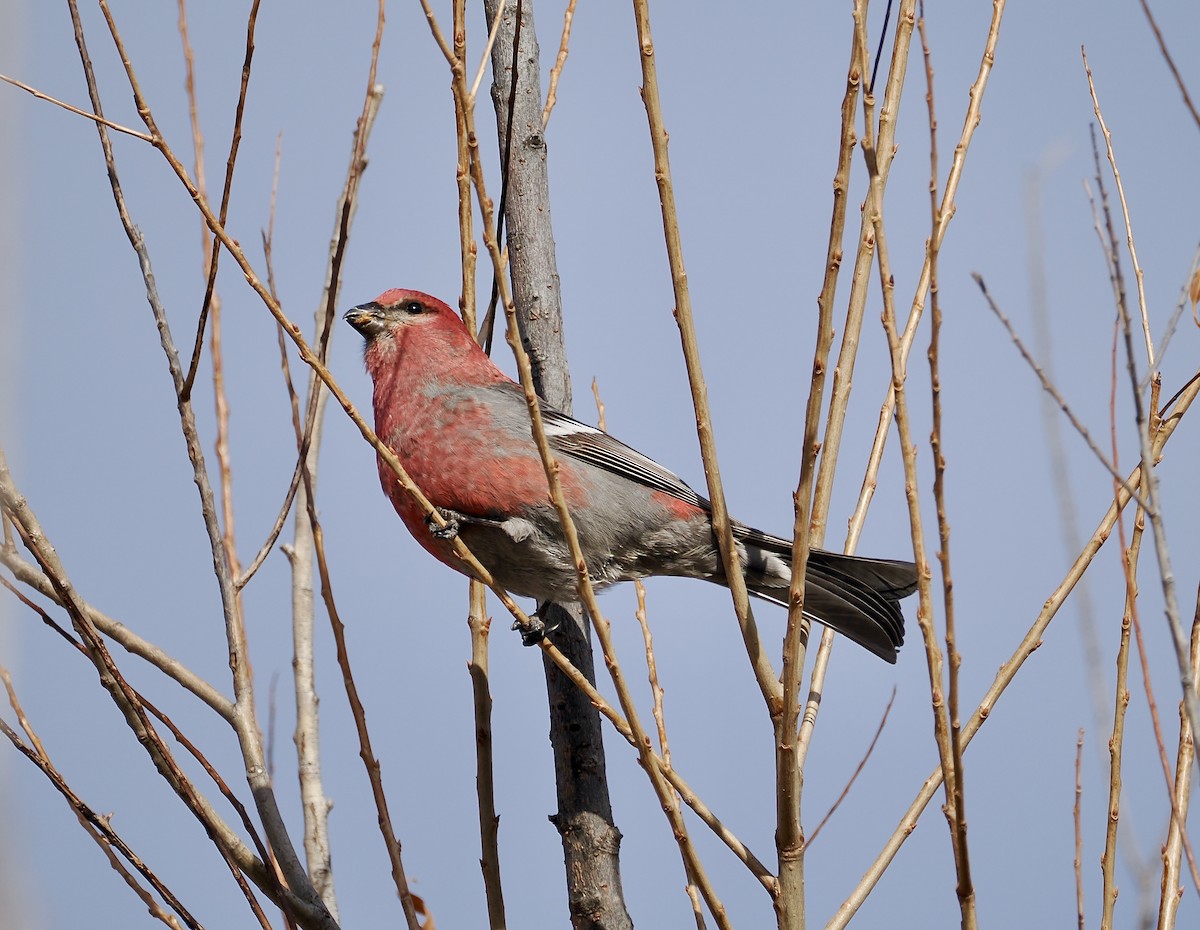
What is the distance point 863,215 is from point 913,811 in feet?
→ 4.04

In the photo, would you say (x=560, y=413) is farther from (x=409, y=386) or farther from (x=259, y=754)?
(x=259, y=754)

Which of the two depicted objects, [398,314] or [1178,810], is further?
[398,314]

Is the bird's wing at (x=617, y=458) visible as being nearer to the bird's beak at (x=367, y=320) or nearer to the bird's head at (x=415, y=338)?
the bird's head at (x=415, y=338)

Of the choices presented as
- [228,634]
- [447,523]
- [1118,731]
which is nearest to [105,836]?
[228,634]

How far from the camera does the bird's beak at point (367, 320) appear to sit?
4375 millimetres

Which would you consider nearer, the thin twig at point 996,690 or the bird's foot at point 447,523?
the thin twig at point 996,690

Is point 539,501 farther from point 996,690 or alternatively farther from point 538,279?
point 996,690

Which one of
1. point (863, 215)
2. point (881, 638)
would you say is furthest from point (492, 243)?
point (881, 638)

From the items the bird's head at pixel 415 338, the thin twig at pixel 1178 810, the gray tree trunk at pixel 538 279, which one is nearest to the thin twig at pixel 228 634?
the gray tree trunk at pixel 538 279

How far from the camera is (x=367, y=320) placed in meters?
4.38

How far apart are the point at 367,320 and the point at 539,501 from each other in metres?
1.17

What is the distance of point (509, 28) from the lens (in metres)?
3.93

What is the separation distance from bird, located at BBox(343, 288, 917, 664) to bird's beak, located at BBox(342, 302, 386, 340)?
6cm

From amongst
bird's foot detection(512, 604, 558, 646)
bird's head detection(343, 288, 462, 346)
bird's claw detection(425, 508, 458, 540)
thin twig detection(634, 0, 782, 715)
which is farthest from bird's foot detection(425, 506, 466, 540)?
thin twig detection(634, 0, 782, 715)
